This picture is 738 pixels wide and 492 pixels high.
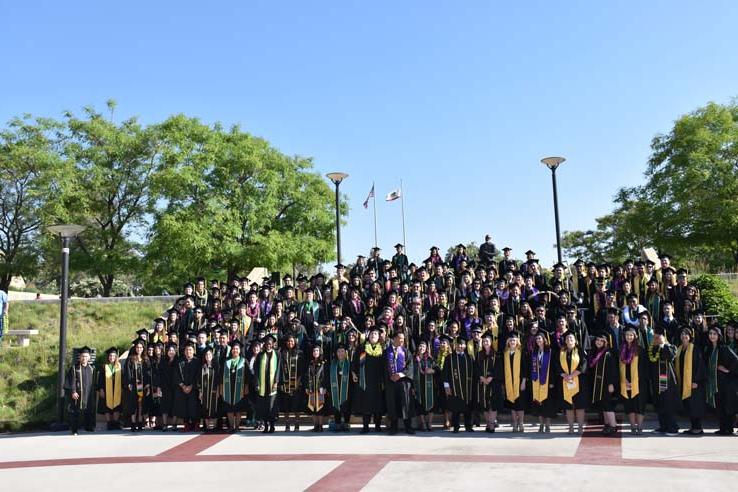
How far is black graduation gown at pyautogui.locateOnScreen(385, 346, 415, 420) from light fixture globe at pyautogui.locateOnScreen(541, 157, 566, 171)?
8.04m

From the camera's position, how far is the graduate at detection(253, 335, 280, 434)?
10.1 m

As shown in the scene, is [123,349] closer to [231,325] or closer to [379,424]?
[231,325]

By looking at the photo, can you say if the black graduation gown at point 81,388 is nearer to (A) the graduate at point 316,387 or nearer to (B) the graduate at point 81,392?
(B) the graduate at point 81,392

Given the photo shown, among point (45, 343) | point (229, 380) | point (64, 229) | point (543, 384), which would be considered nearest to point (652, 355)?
point (543, 384)

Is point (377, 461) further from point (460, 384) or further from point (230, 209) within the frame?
point (230, 209)

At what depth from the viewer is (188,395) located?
1049 cm

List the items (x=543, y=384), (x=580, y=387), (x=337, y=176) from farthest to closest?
(x=337, y=176) < (x=543, y=384) < (x=580, y=387)

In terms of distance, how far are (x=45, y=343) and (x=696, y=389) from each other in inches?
552

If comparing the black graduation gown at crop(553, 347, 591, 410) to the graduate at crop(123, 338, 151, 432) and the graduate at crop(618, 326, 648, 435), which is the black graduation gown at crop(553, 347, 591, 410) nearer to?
the graduate at crop(618, 326, 648, 435)

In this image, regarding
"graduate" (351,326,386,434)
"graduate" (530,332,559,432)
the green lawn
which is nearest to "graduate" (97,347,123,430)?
the green lawn

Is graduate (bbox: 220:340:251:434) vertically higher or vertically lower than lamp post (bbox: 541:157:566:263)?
lower

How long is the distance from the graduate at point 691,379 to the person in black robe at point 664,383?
4.6 inches

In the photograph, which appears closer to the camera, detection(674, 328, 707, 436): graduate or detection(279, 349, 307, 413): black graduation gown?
detection(674, 328, 707, 436): graduate

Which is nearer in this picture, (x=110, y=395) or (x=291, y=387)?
(x=291, y=387)
